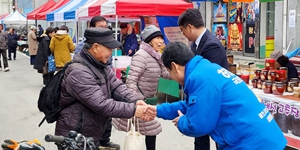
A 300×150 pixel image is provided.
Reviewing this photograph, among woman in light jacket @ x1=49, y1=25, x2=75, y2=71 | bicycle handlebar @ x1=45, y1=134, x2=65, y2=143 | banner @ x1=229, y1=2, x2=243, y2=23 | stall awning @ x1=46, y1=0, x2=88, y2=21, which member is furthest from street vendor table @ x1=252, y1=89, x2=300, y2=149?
banner @ x1=229, y1=2, x2=243, y2=23

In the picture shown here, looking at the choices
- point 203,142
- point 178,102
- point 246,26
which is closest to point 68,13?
point 246,26

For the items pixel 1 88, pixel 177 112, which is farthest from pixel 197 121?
pixel 1 88

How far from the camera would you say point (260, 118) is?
8.73 ft

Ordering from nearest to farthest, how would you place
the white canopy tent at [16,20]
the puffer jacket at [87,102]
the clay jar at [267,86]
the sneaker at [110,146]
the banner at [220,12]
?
1. the puffer jacket at [87,102]
2. the clay jar at [267,86]
3. the sneaker at [110,146]
4. the banner at [220,12]
5. the white canopy tent at [16,20]

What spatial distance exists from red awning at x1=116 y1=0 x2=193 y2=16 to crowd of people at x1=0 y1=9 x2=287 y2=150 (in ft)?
15.3

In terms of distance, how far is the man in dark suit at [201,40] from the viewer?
4.27 metres

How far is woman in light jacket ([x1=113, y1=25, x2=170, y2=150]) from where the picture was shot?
4828mm

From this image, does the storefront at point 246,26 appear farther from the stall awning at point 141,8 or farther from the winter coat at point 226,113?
the winter coat at point 226,113

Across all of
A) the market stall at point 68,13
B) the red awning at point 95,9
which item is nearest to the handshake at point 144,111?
the red awning at point 95,9

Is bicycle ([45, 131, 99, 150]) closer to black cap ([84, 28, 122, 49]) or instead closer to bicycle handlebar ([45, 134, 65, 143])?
bicycle handlebar ([45, 134, 65, 143])

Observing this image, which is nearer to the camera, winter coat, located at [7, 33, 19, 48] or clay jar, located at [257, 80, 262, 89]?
clay jar, located at [257, 80, 262, 89]

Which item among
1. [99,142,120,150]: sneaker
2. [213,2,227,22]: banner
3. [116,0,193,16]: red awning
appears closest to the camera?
[99,142,120,150]: sneaker

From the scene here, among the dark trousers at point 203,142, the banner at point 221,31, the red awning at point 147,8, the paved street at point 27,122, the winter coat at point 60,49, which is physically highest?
the red awning at point 147,8

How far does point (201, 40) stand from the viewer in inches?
172
